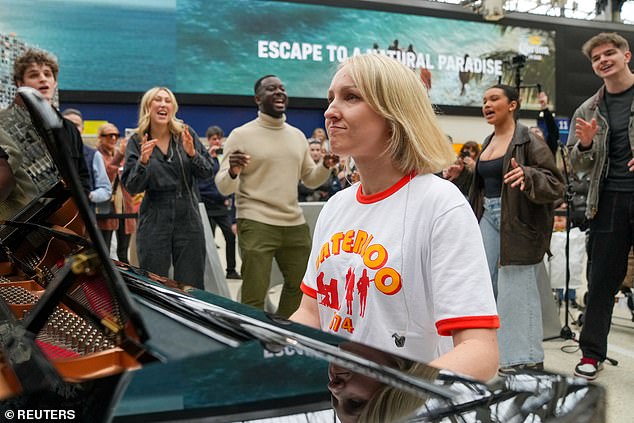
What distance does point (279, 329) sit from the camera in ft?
2.97

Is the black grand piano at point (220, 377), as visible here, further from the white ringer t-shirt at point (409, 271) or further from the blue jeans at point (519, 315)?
the blue jeans at point (519, 315)

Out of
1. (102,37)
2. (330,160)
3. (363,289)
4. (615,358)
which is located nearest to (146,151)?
(330,160)

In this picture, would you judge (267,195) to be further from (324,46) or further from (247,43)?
(324,46)

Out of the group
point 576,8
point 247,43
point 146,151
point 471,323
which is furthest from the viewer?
point 576,8

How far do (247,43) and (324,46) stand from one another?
1494mm

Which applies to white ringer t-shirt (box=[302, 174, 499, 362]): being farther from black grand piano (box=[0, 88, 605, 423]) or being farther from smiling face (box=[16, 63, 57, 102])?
smiling face (box=[16, 63, 57, 102])

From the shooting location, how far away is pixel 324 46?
442 inches

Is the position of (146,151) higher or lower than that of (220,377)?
higher

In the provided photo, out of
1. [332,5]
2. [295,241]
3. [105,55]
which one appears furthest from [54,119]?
[332,5]

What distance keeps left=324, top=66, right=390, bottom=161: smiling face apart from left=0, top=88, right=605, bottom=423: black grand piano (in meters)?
0.52

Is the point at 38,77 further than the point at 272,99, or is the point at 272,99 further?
the point at 272,99

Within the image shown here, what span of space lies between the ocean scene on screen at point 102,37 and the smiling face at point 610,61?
8.04 m

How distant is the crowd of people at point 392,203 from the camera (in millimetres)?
1283

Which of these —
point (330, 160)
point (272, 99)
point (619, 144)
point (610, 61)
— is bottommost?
point (330, 160)
